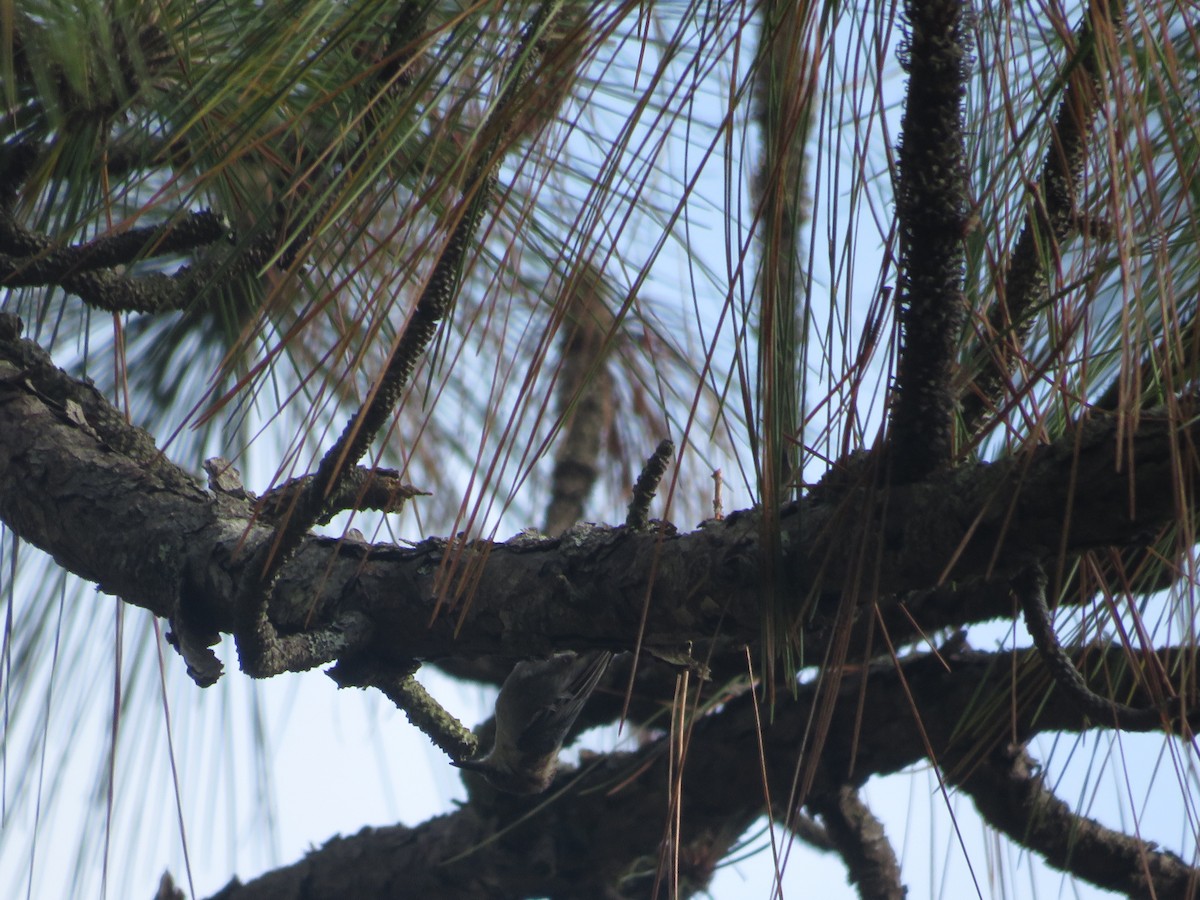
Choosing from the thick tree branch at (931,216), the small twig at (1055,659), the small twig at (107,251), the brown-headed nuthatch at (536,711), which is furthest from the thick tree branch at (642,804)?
the small twig at (107,251)

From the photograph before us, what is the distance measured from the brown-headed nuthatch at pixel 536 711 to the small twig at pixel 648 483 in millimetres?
163

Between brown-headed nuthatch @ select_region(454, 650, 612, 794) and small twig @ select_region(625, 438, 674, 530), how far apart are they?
0.16 metres

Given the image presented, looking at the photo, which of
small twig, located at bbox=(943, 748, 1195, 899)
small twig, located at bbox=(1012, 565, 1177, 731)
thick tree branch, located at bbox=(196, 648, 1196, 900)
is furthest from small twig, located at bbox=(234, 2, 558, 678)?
small twig, located at bbox=(943, 748, 1195, 899)

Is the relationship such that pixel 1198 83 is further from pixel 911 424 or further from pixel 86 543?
pixel 86 543

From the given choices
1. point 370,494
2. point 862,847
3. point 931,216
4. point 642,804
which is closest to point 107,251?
point 370,494

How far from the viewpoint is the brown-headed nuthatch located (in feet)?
2.70

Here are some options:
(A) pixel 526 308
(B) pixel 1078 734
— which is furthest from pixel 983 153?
(A) pixel 526 308

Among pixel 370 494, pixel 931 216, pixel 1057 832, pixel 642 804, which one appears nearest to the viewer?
pixel 931 216

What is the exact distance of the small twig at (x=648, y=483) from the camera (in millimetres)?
642

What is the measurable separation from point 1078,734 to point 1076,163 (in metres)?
0.45

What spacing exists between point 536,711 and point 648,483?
259mm

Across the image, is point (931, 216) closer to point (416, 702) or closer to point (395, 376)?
point (395, 376)

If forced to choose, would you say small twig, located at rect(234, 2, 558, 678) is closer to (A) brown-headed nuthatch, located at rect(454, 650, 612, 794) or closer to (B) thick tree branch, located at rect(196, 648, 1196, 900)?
(A) brown-headed nuthatch, located at rect(454, 650, 612, 794)

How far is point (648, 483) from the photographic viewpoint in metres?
0.65
